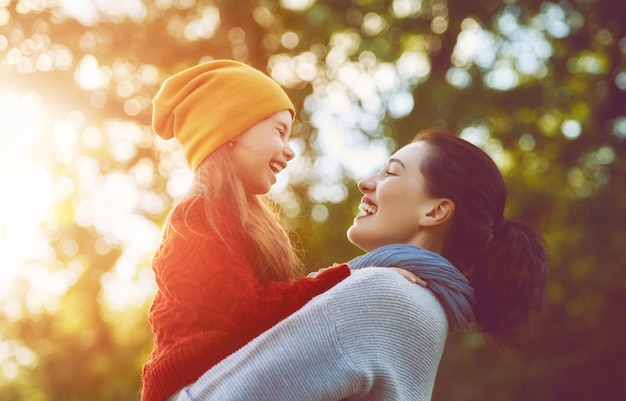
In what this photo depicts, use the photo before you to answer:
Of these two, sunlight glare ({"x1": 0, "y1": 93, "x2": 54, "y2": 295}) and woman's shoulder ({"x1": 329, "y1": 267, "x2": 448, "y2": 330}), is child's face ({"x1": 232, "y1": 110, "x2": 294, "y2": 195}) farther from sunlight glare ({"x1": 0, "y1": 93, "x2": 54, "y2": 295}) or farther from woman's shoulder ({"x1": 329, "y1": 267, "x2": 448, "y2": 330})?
sunlight glare ({"x1": 0, "y1": 93, "x2": 54, "y2": 295})

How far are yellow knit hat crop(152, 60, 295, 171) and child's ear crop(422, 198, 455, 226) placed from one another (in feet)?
2.27

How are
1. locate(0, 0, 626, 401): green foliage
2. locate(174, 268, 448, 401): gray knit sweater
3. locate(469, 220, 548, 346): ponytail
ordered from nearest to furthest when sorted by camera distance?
locate(174, 268, 448, 401): gray knit sweater, locate(469, 220, 548, 346): ponytail, locate(0, 0, 626, 401): green foliage

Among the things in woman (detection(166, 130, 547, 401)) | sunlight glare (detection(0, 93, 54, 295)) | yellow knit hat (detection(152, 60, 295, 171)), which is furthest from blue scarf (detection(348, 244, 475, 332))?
sunlight glare (detection(0, 93, 54, 295))

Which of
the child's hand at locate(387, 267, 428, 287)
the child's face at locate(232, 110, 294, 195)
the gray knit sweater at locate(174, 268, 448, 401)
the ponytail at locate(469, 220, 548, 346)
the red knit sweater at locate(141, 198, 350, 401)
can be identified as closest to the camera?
the gray knit sweater at locate(174, 268, 448, 401)

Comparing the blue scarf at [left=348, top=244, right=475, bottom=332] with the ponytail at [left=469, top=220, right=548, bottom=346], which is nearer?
the blue scarf at [left=348, top=244, right=475, bottom=332]

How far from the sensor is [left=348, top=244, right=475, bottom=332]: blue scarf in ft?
8.23

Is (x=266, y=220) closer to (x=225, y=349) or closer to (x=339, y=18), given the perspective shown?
(x=225, y=349)

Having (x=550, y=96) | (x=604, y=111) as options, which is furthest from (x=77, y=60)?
(x=604, y=111)

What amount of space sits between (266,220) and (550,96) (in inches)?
297

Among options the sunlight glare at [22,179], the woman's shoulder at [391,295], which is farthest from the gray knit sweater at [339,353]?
the sunlight glare at [22,179]

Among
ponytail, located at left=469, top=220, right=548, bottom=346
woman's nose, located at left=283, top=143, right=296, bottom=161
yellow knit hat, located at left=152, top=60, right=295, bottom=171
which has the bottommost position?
ponytail, located at left=469, top=220, right=548, bottom=346

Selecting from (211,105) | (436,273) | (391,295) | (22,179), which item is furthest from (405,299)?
(22,179)

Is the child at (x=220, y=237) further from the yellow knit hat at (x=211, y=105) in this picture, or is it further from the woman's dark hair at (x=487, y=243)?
the woman's dark hair at (x=487, y=243)

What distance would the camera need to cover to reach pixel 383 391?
2246 millimetres
